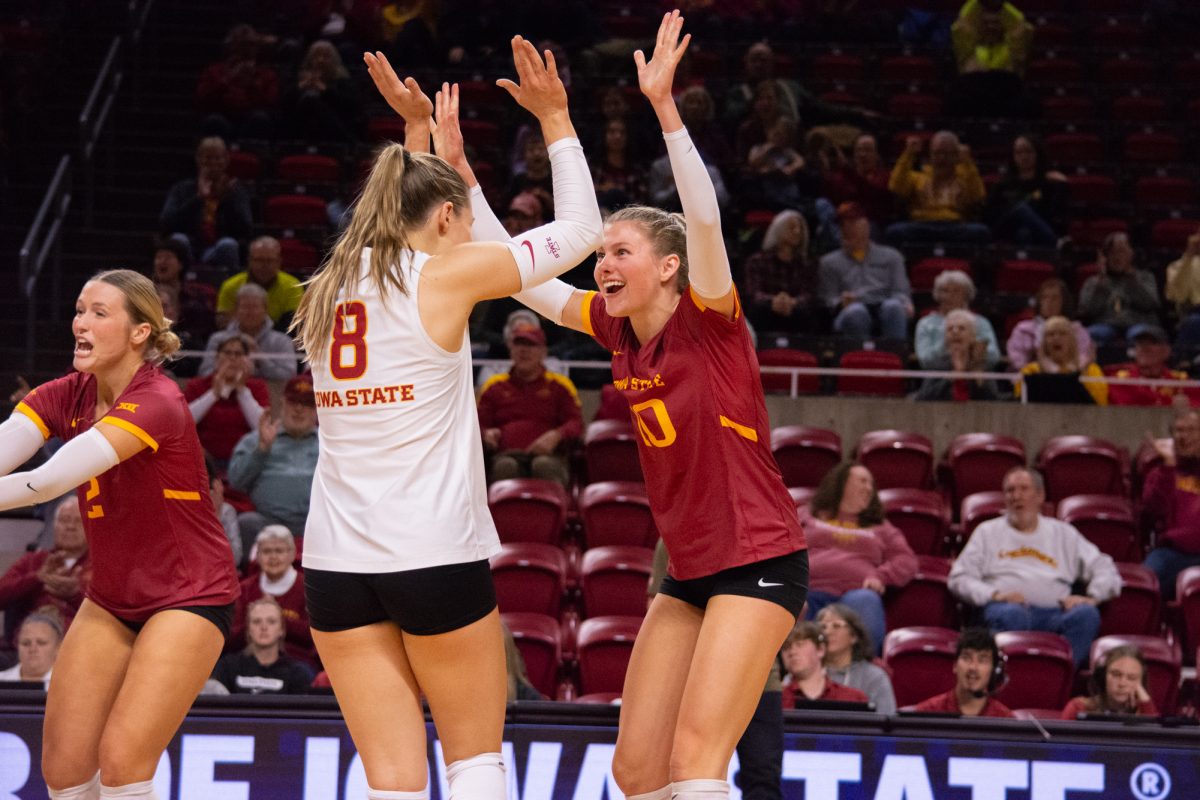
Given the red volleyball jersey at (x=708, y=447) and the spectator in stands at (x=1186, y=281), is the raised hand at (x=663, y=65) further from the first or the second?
the spectator in stands at (x=1186, y=281)

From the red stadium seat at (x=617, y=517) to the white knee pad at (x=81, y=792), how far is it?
4.65 metres

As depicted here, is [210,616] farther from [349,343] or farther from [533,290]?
[533,290]

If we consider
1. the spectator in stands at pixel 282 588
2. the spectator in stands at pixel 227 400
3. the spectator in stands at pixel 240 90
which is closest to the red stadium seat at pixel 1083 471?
the spectator in stands at pixel 282 588

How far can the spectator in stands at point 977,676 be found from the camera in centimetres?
695

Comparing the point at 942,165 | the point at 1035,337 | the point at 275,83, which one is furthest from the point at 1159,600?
the point at 275,83

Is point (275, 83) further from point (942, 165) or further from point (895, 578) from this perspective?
point (895, 578)

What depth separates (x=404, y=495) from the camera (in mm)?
3709

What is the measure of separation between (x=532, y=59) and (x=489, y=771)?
1901 millimetres

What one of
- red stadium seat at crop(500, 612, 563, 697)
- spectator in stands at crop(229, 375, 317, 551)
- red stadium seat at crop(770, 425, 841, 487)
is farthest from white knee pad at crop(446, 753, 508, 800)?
red stadium seat at crop(770, 425, 841, 487)

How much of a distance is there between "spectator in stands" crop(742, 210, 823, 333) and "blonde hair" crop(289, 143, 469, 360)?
7.30m

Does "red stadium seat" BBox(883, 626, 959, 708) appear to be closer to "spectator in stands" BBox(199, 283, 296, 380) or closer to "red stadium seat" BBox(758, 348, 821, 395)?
"red stadium seat" BBox(758, 348, 821, 395)

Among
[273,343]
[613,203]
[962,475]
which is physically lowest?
[962,475]

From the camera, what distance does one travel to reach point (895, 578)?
8.23 metres

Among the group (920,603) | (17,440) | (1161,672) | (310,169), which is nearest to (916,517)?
(920,603)
